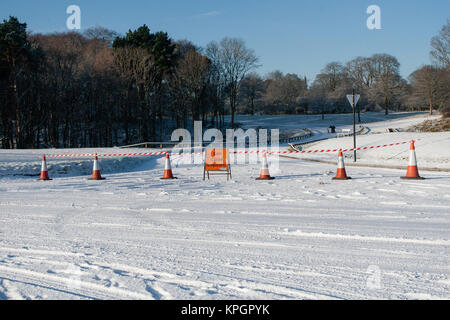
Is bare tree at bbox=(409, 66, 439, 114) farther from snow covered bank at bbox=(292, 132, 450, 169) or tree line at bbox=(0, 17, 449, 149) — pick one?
snow covered bank at bbox=(292, 132, 450, 169)

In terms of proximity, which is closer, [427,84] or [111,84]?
[111,84]

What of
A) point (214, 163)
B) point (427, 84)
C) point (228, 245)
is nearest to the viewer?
point (228, 245)

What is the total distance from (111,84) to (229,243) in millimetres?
52194

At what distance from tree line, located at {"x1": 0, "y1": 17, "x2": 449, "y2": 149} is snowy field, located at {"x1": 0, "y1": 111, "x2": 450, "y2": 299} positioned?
1552 inches

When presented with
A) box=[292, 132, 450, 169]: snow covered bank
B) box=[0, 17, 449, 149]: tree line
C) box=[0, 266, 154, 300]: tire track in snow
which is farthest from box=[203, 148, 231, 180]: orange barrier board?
box=[0, 17, 449, 149]: tree line

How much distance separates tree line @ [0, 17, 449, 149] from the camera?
45875mm

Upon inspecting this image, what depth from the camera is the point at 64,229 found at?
260 inches

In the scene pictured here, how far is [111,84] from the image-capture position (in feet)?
179

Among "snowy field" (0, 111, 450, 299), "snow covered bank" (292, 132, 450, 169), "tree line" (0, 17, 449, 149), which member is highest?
"tree line" (0, 17, 449, 149)

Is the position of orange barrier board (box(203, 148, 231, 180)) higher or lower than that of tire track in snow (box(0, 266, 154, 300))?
higher

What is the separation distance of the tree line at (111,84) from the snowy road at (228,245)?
39967 millimetres

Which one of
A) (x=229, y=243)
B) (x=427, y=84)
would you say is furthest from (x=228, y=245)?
(x=427, y=84)

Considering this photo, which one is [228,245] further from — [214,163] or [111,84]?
[111,84]

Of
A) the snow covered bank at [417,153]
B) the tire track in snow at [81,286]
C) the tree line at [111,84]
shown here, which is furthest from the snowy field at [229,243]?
the tree line at [111,84]
